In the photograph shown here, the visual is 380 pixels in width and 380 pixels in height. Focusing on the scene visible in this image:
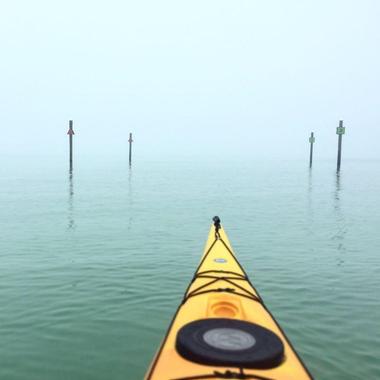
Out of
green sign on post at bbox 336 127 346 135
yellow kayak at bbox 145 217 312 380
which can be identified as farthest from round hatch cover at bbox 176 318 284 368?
green sign on post at bbox 336 127 346 135

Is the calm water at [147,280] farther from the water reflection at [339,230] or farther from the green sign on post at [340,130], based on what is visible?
the green sign on post at [340,130]

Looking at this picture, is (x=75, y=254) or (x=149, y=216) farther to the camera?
(x=149, y=216)

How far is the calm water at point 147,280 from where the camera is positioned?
19.3ft

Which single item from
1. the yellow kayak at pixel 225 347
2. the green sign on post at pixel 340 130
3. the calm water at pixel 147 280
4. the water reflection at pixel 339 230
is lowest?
the calm water at pixel 147 280

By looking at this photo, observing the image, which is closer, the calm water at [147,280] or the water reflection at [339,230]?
the calm water at [147,280]

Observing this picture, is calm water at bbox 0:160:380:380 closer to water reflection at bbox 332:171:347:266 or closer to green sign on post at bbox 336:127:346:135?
water reflection at bbox 332:171:347:266

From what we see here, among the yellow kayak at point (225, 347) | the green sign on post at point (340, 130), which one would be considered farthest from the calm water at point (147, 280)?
the green sign on post at point (340, 130)

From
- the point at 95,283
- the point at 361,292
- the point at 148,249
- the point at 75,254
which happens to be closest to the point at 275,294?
the point at 361,292

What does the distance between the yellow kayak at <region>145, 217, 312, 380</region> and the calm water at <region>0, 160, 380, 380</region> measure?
133cm

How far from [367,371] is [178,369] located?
3.25 metres

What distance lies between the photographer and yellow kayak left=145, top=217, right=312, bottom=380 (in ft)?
11.3

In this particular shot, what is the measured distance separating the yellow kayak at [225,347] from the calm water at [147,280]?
1.33m

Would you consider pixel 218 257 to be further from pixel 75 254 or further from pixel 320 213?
pixel 320 213

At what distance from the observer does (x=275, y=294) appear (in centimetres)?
835
